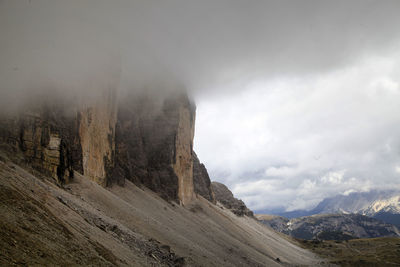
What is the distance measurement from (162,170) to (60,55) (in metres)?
33.0

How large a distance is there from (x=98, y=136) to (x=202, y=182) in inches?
2091

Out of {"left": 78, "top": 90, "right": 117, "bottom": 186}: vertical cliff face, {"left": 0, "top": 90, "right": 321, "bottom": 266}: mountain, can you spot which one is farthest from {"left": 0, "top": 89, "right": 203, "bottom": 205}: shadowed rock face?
{"left": 0, "top": 90, "right": 321, "bottom": 266}: mountain

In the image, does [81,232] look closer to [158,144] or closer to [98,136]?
[98,136]

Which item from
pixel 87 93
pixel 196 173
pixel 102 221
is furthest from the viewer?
pixel 196 173

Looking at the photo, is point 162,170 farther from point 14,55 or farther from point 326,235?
point 326,235

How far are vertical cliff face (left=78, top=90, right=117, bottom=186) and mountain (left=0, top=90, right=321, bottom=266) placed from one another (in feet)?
0.51

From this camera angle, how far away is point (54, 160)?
29219 millimetres

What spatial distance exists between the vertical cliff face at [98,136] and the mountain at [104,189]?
0.16 m

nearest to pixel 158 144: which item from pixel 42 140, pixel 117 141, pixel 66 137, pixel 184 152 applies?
pixel 184 152

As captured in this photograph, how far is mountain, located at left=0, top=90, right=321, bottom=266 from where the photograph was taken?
14.2 m

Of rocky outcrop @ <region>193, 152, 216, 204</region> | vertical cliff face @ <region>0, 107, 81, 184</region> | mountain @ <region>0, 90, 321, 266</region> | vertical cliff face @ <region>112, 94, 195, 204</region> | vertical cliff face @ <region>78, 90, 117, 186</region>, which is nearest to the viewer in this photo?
mountain @ <region>0, 90, 321, 266</region>

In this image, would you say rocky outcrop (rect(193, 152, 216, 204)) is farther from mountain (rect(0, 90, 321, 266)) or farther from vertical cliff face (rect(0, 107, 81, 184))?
vertical cliff face (rect(0, 107, 81, 184))

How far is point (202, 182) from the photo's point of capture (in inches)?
3620

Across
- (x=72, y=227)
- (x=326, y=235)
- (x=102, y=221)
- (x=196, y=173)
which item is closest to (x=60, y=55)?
(x=102, y=221)
